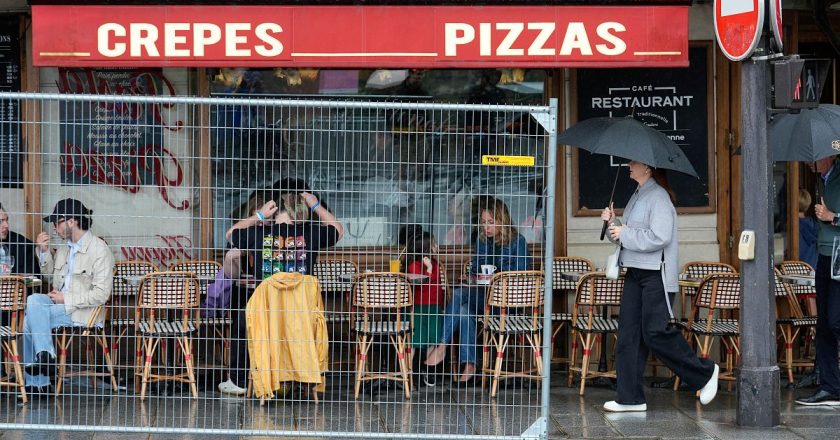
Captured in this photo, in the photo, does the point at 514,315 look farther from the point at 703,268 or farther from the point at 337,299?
the point at 703,268

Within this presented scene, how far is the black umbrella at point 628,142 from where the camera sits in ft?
25.6

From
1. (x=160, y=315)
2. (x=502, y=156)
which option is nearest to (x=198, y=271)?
(x=160, y=315)

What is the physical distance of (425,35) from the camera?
29.0ft

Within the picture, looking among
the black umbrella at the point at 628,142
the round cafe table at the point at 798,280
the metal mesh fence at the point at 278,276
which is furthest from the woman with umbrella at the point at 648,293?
the round cafe table at the point at 798,280

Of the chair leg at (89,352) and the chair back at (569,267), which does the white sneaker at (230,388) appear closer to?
the chair leg at (89,352)

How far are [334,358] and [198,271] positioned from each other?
66.2 inches

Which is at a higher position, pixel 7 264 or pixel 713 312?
pixel 7 264

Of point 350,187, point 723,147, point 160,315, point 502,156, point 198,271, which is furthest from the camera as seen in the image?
point 723,147

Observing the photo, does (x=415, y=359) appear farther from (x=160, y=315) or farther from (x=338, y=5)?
(x=338, y=5)

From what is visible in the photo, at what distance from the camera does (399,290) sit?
28.1 feet

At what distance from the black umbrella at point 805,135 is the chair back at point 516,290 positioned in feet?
6.40

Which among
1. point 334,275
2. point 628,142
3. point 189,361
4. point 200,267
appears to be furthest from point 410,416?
point 200,267

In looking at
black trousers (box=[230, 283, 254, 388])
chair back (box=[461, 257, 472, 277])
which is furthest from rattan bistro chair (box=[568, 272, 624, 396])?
black trousers (box=[230, 283, 254, 388])

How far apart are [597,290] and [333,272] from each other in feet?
7.00
